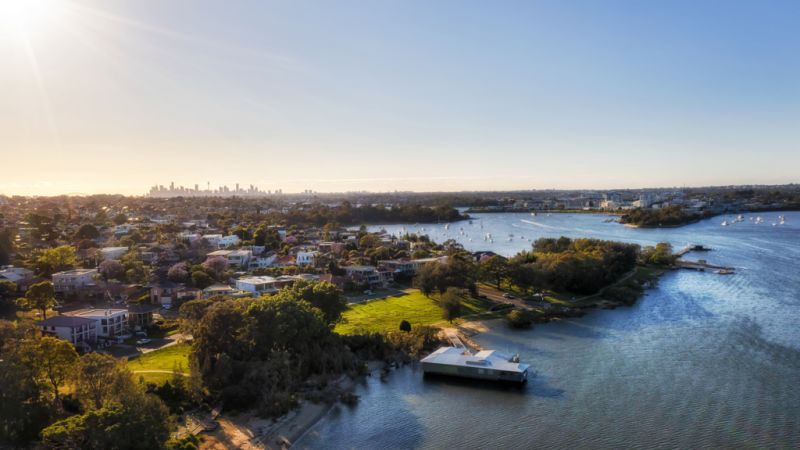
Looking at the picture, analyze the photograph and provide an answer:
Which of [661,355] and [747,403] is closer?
[747,403]

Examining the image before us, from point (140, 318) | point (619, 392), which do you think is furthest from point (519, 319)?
point (140, 318)

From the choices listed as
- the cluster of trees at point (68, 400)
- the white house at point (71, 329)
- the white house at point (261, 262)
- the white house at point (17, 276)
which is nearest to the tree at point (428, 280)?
the white house at point (261, 262)

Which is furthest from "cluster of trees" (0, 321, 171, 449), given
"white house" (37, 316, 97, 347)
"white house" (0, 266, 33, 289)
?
"white house" (0, 266, 33, 289)

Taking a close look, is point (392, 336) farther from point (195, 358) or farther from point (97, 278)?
point (97, 278)

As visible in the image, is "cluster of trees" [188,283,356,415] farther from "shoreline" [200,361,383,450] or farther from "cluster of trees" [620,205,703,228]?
"cluster of trees" [620,205,703,228]

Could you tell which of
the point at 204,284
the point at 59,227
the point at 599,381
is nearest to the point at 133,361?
the point at 204,284

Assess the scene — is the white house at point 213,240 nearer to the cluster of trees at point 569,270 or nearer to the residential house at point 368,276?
the residential house at point 368,276

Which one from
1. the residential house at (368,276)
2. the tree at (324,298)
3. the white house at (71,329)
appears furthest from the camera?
the residential house at (368,276)
